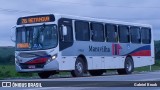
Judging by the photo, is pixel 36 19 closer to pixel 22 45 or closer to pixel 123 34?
pixel 22 45

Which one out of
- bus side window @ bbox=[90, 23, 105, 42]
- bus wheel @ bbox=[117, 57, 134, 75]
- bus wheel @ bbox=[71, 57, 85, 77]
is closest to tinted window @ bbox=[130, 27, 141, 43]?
bus wheel @ bbox=[117, 57, 134, 75]

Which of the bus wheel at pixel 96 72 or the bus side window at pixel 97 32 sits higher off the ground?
the bus side window at pixel 97 32

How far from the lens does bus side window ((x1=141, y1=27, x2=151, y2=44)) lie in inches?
1506

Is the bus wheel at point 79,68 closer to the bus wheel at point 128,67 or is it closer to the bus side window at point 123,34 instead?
the bus side window at point 123,34

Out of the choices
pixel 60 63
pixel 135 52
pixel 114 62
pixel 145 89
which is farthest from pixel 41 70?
pixel 145 89

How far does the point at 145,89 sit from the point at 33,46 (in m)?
12.0

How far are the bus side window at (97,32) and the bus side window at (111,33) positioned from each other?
479 mm

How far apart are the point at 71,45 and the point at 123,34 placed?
6.08 metres

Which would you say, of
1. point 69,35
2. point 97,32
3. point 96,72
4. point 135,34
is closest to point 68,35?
point 69,35

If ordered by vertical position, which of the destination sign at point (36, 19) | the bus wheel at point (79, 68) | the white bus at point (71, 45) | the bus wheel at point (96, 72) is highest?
the destination sign at point (36, 19)

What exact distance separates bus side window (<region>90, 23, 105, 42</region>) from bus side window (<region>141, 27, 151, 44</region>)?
5.02 metres

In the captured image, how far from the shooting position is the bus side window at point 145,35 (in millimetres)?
38250

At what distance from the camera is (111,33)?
3484 centimetres

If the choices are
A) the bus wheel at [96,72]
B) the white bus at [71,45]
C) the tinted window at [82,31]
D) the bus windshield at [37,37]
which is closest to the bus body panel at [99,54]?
the white bus at [71,45]
